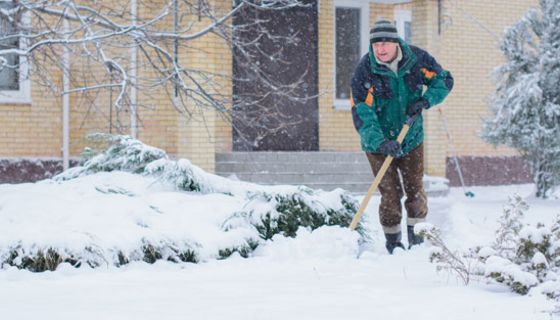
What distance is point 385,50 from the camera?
7188 millimetres

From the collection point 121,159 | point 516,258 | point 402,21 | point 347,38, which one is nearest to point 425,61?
point 516,258

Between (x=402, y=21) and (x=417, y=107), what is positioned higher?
(x=402, y=21)

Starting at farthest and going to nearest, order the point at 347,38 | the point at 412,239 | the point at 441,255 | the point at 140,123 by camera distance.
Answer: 1. the point at 347,38
2. the point at 140,123
3. the point at 412,239
4. the point at 441,255

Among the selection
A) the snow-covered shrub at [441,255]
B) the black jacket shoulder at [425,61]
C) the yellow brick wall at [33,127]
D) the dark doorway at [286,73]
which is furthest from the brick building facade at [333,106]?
the snow-covered shrub at [441,255]

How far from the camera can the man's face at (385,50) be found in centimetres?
718

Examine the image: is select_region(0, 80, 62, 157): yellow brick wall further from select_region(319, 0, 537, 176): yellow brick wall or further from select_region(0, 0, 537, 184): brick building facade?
select_region(319, 0, 537, 176): yellow brick wall

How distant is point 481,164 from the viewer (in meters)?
17.7

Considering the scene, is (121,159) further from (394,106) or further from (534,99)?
(534,99)

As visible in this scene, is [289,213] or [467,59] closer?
[289,213]

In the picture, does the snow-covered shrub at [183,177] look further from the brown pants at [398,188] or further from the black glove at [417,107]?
the black glove at [417,107]

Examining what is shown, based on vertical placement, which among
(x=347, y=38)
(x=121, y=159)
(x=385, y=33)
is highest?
(x=347, y=38)

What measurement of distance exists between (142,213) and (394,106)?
214 centimetres

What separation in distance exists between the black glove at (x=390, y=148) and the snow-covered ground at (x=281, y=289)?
26.4 inches

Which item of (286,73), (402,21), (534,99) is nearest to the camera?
(534,99)
